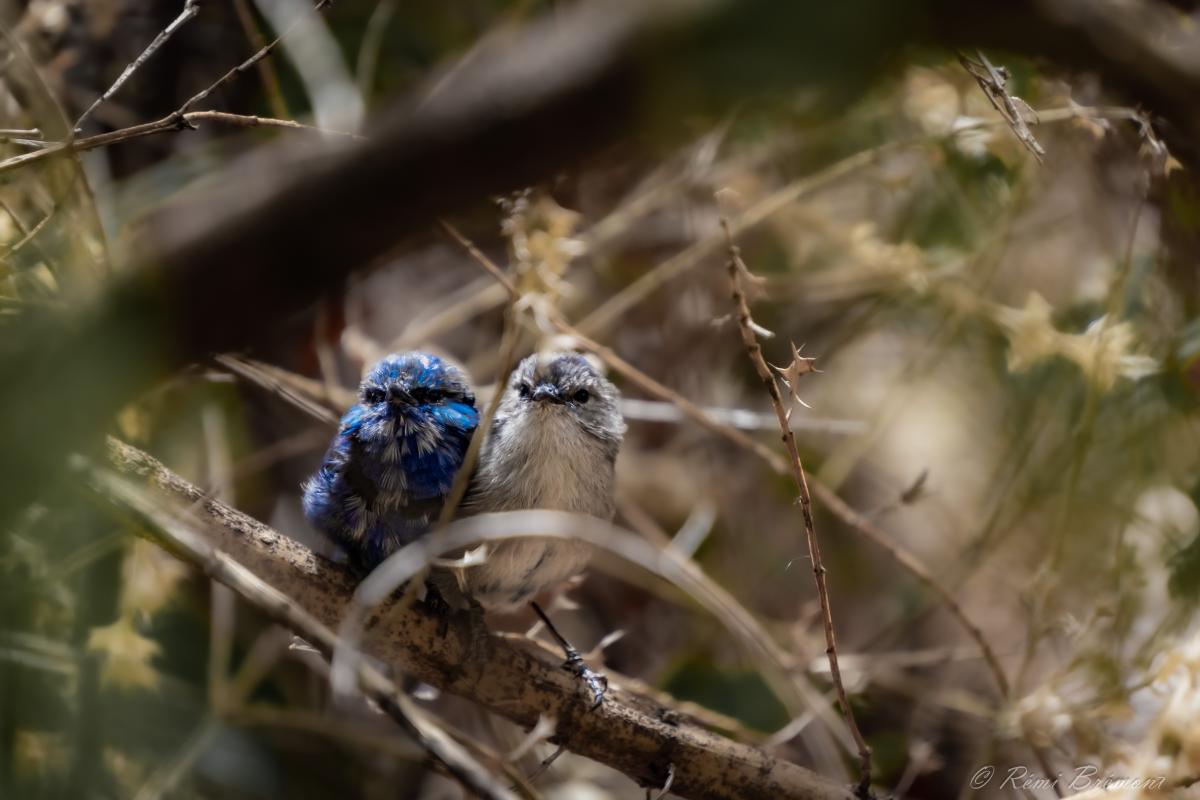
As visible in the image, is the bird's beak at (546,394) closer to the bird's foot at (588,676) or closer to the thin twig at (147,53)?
the bird's foot at (588,676)

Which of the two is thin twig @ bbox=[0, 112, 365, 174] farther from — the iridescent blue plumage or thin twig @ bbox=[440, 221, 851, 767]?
the iridescent blue plumage

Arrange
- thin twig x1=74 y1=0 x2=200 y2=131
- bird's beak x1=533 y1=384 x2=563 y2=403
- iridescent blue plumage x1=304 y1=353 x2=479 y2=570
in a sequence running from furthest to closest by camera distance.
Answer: bird's beak x1=533 y1=384 x2=563 y2=403
iridescent blue plumage x1=304 y1=353 x2=479 y2=570
thin twig x1=74 y1=0 x2=200 y2=131

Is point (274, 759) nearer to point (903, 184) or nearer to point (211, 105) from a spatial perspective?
point (211, 105)

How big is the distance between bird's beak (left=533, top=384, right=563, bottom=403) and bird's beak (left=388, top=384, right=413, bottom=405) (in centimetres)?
39

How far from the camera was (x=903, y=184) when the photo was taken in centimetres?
307

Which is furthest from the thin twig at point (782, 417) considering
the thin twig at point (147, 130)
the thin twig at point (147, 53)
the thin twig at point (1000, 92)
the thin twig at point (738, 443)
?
the thin twig at point (147, 53)

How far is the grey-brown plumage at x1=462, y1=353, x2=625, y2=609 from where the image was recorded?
2.66 meters

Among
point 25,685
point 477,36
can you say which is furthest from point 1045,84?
point 25,685

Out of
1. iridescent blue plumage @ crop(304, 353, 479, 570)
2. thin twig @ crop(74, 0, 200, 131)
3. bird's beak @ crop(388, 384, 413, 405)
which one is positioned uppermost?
thin twig @ crop(74, 0, 200, 131)

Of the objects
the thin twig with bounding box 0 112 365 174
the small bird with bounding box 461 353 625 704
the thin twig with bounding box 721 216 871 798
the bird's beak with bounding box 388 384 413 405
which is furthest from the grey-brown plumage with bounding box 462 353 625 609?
the thin twig with bounding box 0 112 365 174

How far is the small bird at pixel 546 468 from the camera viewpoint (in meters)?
2.65

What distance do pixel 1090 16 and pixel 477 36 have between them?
3352mm

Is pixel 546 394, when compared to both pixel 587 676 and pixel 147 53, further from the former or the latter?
pixel 147 53

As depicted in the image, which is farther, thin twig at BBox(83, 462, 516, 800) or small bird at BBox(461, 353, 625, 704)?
small bird at BBox(461, 353, 625, 704)
